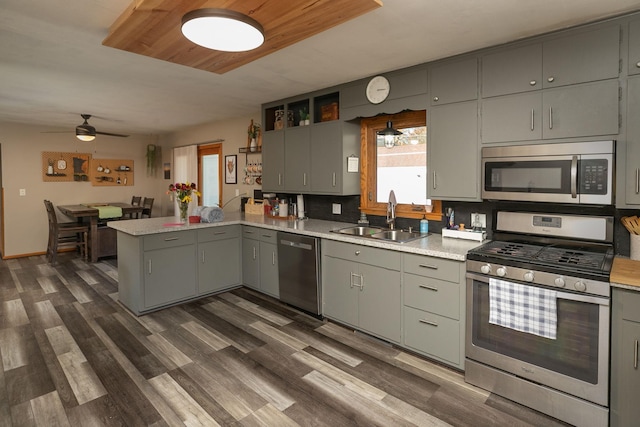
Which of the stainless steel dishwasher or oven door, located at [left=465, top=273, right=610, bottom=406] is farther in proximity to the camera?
the stainless steel dishwasher

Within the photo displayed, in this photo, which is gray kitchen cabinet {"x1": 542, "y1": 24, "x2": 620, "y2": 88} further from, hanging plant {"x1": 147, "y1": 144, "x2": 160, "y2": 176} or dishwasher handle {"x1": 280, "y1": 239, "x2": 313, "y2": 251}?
hanging plant {"x1": 147, "y1": 144, "x2": 160, "y2": 176}

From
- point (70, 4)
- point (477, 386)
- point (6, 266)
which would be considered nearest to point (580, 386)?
point (477, 386)

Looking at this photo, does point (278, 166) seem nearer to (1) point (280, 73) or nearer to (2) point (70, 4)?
(1) point (280, 73)

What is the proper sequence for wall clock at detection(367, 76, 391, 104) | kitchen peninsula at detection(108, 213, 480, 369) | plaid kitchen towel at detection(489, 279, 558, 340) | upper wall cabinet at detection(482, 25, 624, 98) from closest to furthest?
plaid kitchen towel at detection(489, 279, 558, 340)
upper wall cabinet at detection(482, 25, 624, 98)
kitchen peninsula at detection(108, 213, 480, 369)
wall clock at detection(367, 76, 391, 104)

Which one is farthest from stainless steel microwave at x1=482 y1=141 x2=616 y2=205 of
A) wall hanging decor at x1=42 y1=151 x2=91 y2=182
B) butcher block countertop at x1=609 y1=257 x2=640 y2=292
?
Answer: wall hanging decor at x1=42 y1=151 x2=91 y2=182

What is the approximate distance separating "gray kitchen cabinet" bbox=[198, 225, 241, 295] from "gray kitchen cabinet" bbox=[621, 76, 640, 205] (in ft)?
11.9

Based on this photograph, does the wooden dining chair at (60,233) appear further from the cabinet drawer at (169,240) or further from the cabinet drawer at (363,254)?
the cabinet drawer at (363,254)

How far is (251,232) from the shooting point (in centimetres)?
416

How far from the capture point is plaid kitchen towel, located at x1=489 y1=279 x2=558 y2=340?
2047mm

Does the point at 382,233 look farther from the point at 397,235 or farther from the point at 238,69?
the point at 238,69

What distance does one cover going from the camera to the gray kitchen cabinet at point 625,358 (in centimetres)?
180

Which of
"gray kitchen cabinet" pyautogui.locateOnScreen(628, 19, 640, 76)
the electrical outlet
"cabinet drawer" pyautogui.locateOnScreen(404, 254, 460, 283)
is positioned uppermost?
"gray kitchen cabinet" pyautogui.locateOnScreen(628, 19, 640, 76)

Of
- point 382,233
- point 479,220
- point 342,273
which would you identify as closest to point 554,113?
point 479,220

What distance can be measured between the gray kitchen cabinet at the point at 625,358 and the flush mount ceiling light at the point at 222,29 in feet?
7.86
